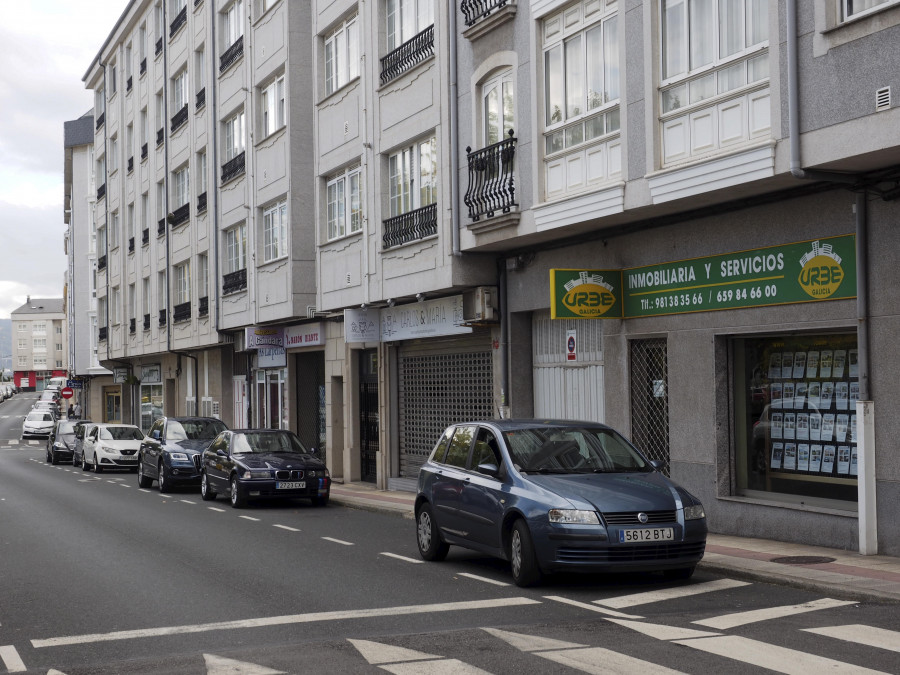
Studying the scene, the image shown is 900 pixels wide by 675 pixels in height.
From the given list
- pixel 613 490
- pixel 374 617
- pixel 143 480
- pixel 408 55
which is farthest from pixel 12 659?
pixel 143 480

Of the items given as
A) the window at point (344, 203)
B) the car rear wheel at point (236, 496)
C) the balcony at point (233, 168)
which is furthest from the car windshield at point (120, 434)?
the car rear wheel at point (236, 496)

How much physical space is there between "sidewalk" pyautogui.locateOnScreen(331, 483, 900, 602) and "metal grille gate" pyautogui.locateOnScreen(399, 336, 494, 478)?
709 centimetres

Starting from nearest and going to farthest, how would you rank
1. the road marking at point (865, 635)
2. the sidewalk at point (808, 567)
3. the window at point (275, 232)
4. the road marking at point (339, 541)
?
1. the road marking at point (865, 635)
2. the sidewalk at point (808, 567)
3. the road marking at point (339, 541)
4. the window at point (275, 232)

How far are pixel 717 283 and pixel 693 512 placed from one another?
15.2ft

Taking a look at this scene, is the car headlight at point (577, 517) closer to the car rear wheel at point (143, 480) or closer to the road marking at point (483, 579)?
the road marking at point (483, 579)

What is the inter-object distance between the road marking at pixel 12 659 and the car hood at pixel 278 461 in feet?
39.5

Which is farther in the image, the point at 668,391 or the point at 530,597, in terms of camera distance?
the point at 668,391

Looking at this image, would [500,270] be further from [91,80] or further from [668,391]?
[91,80]

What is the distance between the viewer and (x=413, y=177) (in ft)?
69.7

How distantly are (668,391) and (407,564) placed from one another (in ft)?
15.7

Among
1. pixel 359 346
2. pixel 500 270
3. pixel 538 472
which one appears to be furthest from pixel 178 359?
pixel 538 472

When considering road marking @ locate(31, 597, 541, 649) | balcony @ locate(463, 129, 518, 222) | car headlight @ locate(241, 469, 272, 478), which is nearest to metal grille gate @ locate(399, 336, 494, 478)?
balcony @ locate(463, 129, 518, 222)

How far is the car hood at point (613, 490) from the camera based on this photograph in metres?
9.80

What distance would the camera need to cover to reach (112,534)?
1542cm
